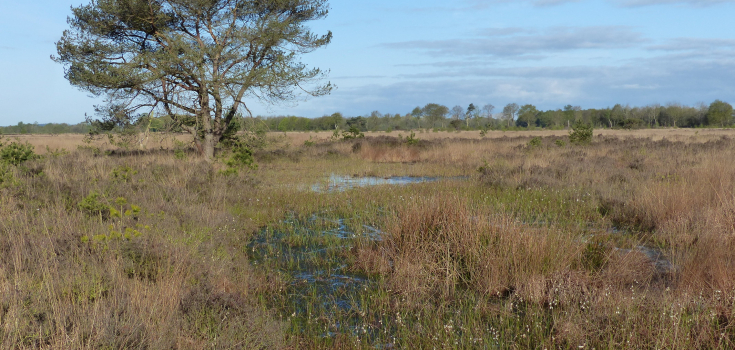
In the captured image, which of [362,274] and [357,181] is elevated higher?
[357,181]

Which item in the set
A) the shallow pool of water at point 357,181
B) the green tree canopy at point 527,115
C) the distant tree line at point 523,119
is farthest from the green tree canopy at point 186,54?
the green tree canopy at point 527,115

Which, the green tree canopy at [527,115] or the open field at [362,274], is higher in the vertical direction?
the green tree canopy at [527,115]

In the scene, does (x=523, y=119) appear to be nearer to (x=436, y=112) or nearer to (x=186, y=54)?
(x=436, y=112)

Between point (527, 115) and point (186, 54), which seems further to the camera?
point (527, 115)

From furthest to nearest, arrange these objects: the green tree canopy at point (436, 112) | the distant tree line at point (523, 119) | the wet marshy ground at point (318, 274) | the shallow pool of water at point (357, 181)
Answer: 1. the green tree canopy at point (436, 112)
2. the distant tree line at point (523, 119)
3. the shallow pool of water at point (357, 181)
4. the wet marshy ground at point (318, 274)

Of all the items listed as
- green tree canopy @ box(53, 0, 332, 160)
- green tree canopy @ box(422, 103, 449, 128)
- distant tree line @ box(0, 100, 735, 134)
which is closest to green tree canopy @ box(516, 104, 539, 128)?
distant tree line @ box(0, 100, 735, 134)

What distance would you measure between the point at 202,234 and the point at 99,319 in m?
3.53

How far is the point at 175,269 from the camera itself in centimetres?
456

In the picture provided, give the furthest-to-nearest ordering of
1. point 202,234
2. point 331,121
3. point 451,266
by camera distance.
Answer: point 331,121
point 202,234
point 451,266

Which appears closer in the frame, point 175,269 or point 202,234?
point 175,269

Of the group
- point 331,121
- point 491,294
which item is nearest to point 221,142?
point 491,294

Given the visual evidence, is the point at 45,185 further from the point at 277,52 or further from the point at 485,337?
the point at 277,52

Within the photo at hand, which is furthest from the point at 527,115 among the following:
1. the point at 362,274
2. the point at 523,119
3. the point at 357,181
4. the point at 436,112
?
the point at 362,274

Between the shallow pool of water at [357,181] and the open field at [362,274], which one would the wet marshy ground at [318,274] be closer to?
the open field at [362,274]
